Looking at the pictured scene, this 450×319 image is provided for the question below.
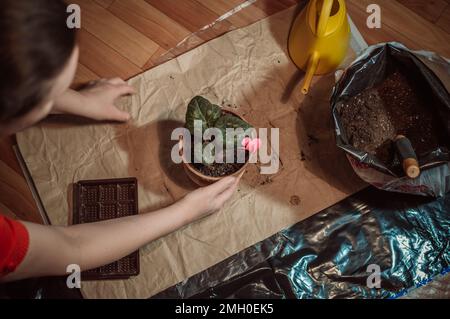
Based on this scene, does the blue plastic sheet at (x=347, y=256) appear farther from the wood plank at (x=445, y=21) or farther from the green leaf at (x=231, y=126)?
the wood plank at (x=445, y=21)

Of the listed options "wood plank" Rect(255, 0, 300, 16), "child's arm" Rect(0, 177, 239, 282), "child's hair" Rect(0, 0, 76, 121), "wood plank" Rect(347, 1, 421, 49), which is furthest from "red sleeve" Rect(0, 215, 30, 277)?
"wood plank" Rect(347, 1, 421, 49)

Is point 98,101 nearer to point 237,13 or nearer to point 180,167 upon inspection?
point 180,167

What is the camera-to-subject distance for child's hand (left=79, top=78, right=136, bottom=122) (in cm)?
93

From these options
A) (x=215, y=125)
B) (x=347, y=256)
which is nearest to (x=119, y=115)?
(x=215, y=125)

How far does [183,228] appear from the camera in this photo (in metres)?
0.91

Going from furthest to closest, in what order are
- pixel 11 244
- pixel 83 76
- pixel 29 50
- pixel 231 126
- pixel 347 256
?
pixel 83 76
pixel 347 256
pixel 231 126
pixel 11 244
pixel 29 50

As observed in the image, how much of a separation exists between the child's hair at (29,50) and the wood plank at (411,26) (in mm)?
807

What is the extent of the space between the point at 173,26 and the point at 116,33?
0.15 m

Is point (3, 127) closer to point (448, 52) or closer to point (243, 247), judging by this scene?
point (243, 247)

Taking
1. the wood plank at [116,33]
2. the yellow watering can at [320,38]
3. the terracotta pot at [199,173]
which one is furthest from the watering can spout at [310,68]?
the wood plank at [116,33]

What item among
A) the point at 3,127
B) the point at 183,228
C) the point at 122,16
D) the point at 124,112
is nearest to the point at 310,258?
the point at 183,228

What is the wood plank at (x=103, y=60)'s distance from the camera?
40.2 inches

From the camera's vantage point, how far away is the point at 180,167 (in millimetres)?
944
